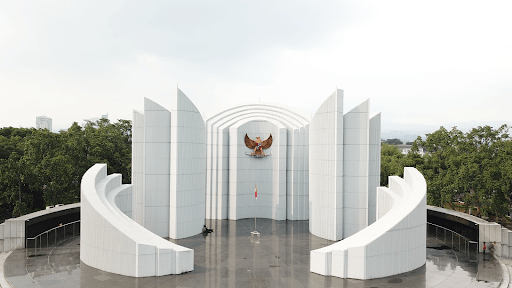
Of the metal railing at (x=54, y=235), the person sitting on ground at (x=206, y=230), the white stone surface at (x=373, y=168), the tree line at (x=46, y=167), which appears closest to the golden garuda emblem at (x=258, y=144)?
the person sitting on ground at (x=206, y=230)

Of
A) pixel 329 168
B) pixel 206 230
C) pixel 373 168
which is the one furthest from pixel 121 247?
pixel 373 168

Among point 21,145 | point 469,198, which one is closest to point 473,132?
point 469,198

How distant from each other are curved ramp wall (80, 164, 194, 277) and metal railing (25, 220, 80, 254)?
529cm

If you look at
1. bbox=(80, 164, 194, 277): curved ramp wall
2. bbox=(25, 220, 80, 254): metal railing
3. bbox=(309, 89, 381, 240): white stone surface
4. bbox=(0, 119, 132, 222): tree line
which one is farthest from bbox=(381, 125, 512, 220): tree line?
A: bbox=(0, 119, 132, 222): tree line

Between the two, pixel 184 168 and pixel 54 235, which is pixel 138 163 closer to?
pixel 184 168

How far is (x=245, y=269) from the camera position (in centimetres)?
2050

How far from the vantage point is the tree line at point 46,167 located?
35.7 m

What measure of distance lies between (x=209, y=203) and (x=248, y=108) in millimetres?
10894

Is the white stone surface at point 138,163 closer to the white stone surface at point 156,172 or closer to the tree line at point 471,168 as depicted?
the white stone surface at point 156,172

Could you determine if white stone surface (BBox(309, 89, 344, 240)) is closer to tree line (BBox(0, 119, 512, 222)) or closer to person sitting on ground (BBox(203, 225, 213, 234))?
person sitting on ground (BBox(203, 225, 213, 234))

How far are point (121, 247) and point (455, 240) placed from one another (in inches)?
898

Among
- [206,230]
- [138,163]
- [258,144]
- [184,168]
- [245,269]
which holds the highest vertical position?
[258,144]

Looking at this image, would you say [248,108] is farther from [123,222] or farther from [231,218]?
[123,222]

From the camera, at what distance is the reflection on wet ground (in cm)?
1841
